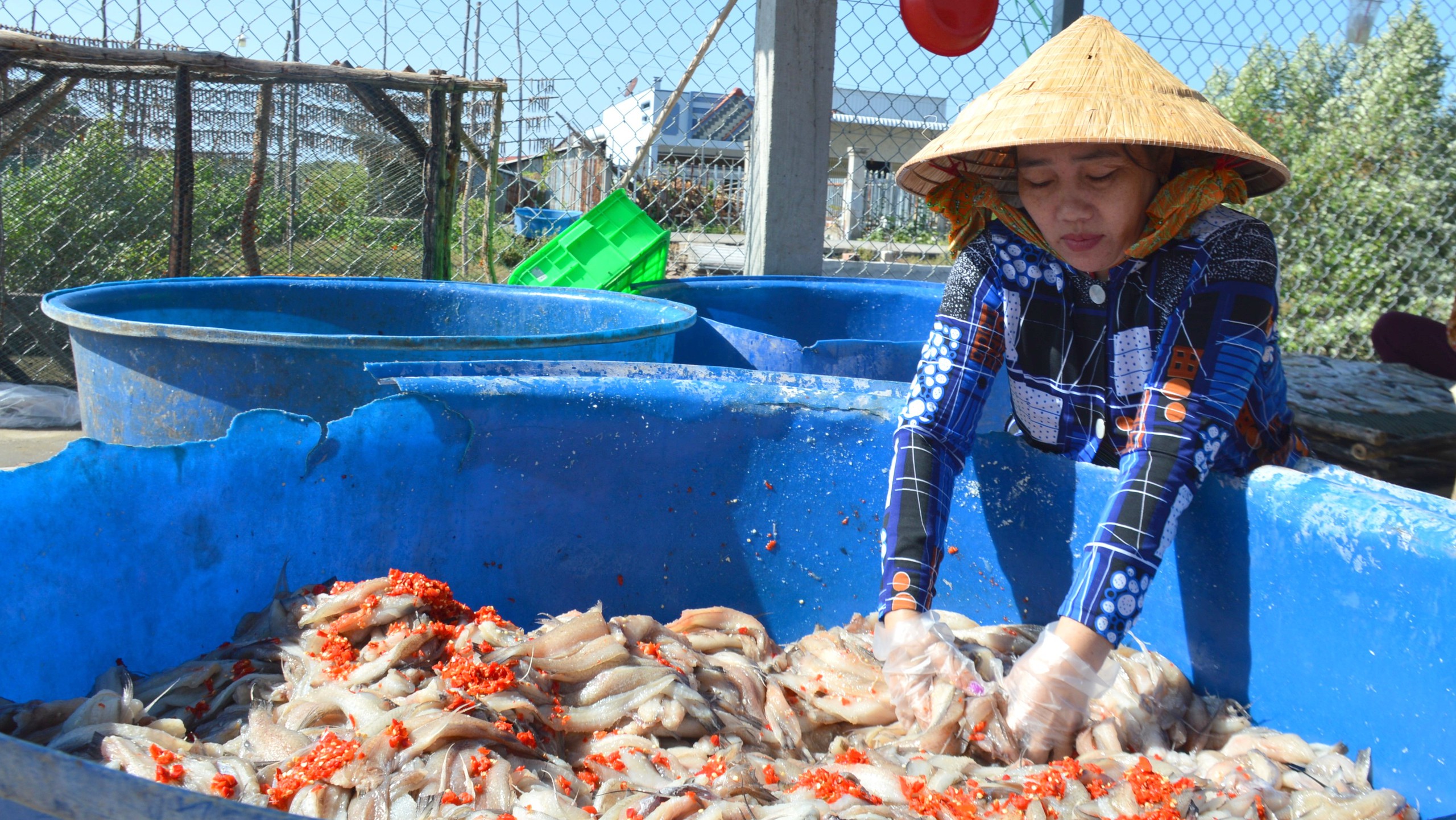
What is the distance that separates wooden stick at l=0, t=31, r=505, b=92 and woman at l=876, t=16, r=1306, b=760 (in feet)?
10.2

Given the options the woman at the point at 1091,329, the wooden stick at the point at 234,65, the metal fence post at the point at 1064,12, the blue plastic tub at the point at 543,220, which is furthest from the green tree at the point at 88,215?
the woman at the point at 1091,329

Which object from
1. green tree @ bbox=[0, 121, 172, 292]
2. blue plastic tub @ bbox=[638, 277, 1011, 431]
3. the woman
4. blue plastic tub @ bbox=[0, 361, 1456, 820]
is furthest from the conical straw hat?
green tree @ bbox=[0, 121, 172, 292]

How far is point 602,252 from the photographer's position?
4.41 metres

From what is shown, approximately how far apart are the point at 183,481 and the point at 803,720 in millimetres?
1329

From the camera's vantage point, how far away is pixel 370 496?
2.22m

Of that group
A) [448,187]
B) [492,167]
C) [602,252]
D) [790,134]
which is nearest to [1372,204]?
[790,134]

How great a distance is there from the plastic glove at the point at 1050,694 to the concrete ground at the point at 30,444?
414 cm

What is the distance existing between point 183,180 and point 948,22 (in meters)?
3.56

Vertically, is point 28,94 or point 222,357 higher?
point 28,94

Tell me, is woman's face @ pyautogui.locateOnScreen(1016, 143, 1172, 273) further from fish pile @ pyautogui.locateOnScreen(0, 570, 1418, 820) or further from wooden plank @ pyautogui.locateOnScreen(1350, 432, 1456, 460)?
wooden plank @ pyautogui.locateOnScreen(1350, 432, 1456, 460)

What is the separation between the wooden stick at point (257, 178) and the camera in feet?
15.3

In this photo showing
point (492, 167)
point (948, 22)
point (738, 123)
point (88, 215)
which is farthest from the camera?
point (738, 123)

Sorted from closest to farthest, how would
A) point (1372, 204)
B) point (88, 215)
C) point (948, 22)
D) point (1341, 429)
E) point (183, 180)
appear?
point (948, 22) < point (183, 180) < point (1341, 429) < point (88, 215) < point (1372, 204)

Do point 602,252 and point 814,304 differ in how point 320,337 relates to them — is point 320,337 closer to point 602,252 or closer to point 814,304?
point 602,252
